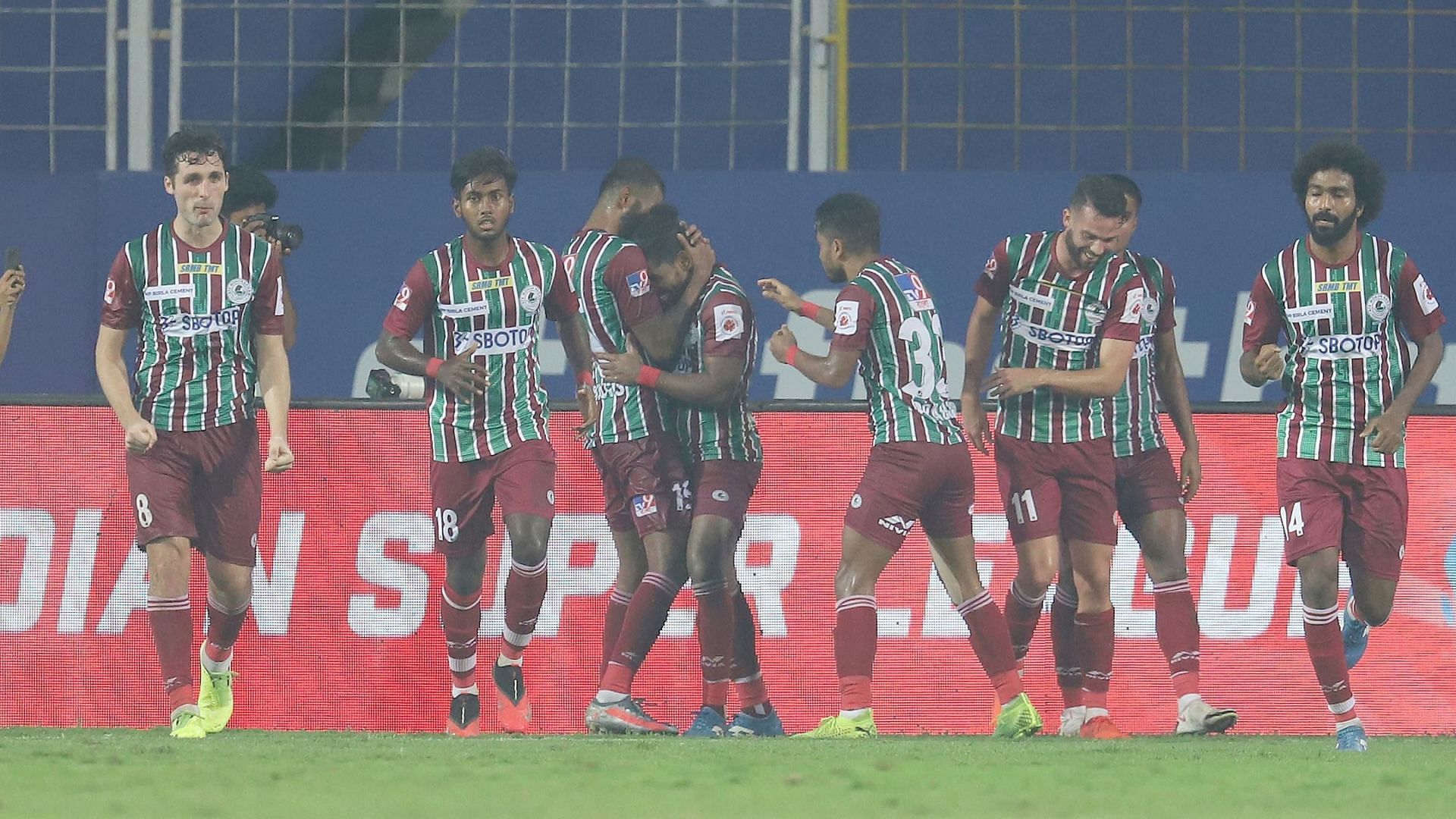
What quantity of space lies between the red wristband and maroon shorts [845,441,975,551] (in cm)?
71

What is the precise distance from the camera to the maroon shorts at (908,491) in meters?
7.14

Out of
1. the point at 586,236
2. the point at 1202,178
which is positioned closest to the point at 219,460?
the point at 586,236

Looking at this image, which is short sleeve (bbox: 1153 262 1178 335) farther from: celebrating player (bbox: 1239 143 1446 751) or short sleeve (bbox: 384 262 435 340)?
short sleeve (bbox: 384 262 435 340)

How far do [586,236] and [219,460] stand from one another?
144 cm

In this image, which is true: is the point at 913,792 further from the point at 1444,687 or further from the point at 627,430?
the point at 1444,687

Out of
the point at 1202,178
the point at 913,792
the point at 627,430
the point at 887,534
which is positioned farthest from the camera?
the point at 1202,178

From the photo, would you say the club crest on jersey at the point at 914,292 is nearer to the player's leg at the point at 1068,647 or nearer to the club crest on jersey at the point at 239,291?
the player's leg at the point at 1068,647

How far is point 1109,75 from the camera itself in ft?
35.6

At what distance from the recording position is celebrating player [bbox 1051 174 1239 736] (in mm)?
7477

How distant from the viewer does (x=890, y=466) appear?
717 centimetres

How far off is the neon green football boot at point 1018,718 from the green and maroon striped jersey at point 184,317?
246 cm

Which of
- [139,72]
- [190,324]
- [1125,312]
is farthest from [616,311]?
[139,72]

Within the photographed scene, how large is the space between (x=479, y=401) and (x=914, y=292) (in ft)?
4.44

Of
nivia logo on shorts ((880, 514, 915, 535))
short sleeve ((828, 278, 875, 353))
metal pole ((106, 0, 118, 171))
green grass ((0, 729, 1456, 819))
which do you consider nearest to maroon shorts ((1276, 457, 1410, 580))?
green grass ((0, 729, 1456, 819))
